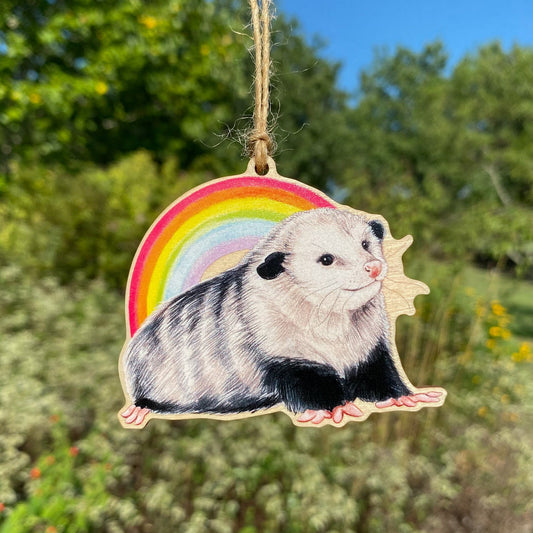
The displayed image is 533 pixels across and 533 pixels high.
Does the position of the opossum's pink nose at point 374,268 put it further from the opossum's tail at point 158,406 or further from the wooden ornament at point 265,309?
the opossum's tail at point 158,406

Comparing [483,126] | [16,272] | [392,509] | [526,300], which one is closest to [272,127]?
[392,509]

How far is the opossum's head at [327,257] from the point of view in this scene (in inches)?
25.5

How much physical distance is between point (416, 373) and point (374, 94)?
805 centimetres

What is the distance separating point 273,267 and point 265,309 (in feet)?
0.20

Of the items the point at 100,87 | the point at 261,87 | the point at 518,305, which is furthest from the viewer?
the point at 518,305

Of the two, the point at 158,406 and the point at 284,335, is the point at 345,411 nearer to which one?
the point at 284,335

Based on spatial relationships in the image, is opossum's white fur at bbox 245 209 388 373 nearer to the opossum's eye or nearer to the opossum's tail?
the opossum's eye

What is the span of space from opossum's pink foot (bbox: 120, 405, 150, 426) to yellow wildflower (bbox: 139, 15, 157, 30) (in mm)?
3021

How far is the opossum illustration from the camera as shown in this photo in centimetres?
65

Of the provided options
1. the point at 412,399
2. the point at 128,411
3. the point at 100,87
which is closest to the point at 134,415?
the point at 128,411

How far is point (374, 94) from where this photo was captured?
9.05 meters

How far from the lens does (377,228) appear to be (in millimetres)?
668

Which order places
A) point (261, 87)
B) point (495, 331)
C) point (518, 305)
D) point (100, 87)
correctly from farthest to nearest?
→ point (518, 305) < point (100, 87) < point (495, 331) < point (261, 87)

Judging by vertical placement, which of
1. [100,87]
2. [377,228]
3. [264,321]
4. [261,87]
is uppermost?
[100,87]
